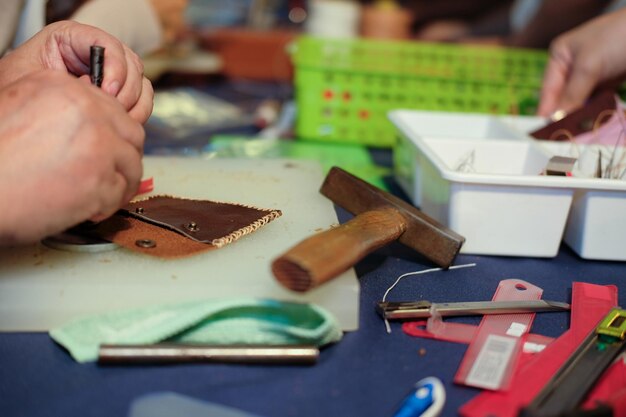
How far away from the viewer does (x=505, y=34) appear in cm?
231

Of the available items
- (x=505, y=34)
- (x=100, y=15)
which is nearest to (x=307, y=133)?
(x=100, y=15)

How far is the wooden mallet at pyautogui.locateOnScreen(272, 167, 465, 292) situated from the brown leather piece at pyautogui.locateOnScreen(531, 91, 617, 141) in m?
0.40

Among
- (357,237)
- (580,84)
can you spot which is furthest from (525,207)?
(580,84)

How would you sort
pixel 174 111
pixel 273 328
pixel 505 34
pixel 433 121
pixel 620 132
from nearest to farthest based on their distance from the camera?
pixel 273 328 < pixel 620 132 < pixel 433 121 < pixel 174 111 < pixel 505 34

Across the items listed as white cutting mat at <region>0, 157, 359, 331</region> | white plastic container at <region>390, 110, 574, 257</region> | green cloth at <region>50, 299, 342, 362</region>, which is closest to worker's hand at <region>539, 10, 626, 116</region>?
white plastic container at <region>390, 110, 574, 257</region>

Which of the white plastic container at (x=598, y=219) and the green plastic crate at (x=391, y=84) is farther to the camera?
the green plastic crate at (x=391, y=84)

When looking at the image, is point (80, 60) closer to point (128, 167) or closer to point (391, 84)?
point (128, 167)

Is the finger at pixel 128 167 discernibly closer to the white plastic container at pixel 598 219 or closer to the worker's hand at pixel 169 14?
the white plastic container at pixel 598 219

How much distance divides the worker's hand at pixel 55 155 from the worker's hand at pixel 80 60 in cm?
10

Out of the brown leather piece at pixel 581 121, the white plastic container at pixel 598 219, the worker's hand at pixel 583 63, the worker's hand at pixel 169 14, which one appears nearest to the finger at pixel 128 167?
the white plastic container at pixel 598 219

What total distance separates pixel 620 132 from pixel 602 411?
63 cm

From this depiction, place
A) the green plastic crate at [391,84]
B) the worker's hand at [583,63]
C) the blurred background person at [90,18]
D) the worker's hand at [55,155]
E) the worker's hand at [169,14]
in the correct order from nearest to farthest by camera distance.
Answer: the worker's hand at [55,155]
the blurred background person at [90,18]
the worker's hand at [583,63]
the green plastic crate at [391,84]
the worker's hand at [169,14]

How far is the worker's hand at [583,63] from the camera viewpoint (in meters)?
1.10

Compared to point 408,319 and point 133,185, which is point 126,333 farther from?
point 408,319
